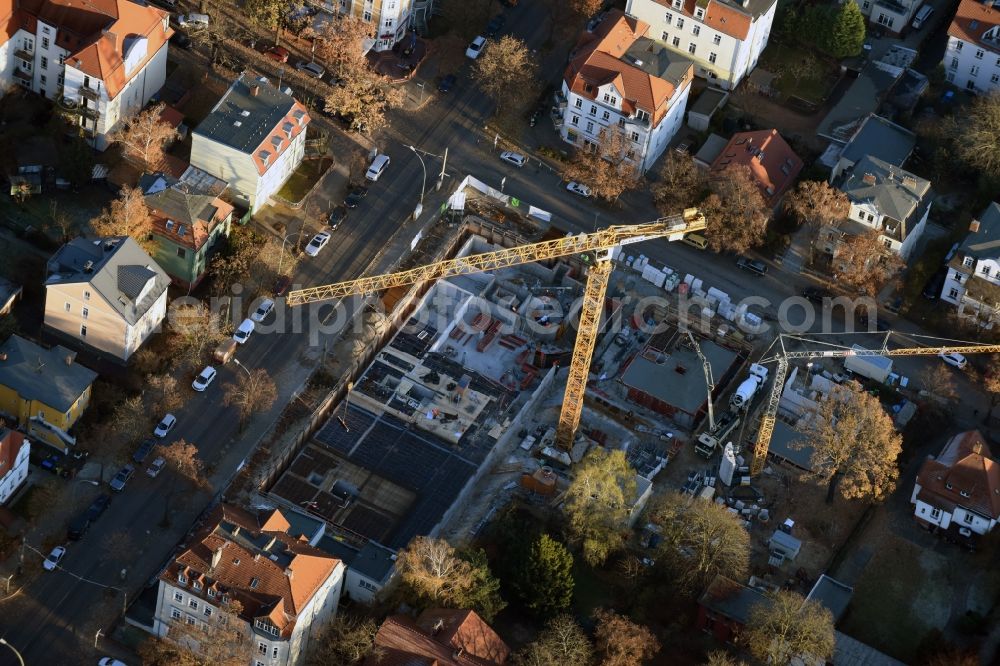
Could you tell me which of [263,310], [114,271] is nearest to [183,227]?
[114,271]

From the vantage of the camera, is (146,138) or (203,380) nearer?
(203,380)

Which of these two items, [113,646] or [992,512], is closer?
[113,646]

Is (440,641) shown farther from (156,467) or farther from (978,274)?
(978,274)

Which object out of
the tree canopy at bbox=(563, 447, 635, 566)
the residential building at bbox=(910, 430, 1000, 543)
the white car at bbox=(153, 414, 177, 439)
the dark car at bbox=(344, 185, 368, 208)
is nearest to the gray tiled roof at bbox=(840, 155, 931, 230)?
the residential building at bbox=(910, 430, 1000, 543)

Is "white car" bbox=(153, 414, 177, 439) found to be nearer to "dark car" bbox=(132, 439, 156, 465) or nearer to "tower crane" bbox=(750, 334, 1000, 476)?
"dark car" bbox=(132, 439, 156, 465)

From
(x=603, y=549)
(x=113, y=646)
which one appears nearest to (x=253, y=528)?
(x=113, y=646)

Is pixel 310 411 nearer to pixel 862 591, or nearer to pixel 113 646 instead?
pixel 113 646
